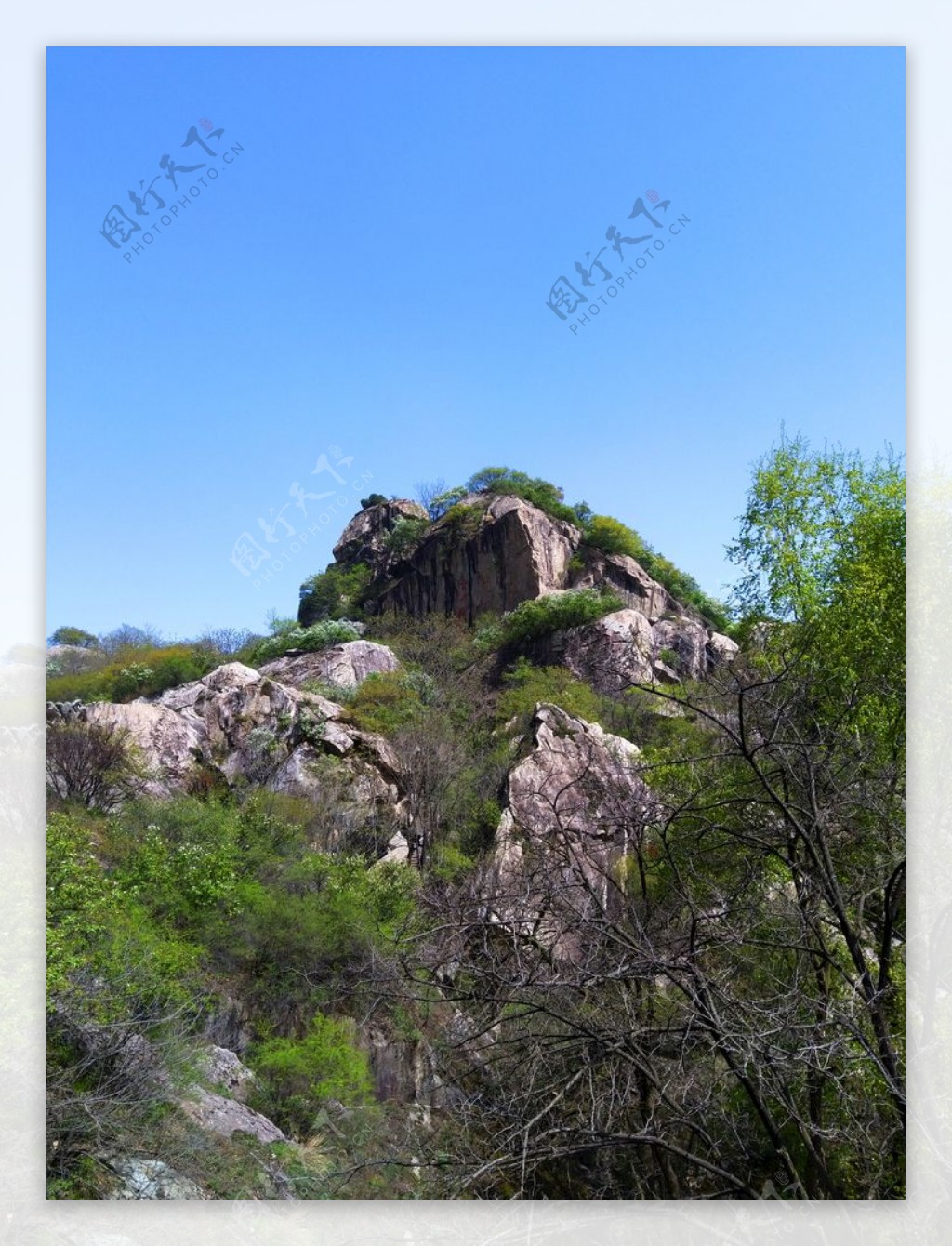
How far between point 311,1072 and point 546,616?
21.8 ft

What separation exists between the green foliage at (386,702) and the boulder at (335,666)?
31cm

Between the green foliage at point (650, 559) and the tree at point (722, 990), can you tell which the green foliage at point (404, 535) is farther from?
the tree at point (722, 990)

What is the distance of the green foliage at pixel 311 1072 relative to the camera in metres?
6.34

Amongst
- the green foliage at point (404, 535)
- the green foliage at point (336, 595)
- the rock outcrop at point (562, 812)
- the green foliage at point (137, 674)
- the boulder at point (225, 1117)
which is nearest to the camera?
the rock outcrop at point (562, 812)

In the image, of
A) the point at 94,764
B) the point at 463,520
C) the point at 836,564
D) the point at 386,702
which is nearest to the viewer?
the point at 836,564

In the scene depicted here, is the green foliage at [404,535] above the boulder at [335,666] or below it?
above

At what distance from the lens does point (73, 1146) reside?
4.23 meters

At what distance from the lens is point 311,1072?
6.83 metres

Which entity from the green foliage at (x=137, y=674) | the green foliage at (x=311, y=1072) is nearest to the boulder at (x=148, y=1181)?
the green foliage at (x=311, y=1072)

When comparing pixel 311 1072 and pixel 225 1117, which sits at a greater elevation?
pixel 225 1117

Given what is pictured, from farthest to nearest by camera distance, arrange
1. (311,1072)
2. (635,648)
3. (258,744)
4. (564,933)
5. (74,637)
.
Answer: (635,648) < (258,744) < (74,637) < (311,1072) < (564,933)

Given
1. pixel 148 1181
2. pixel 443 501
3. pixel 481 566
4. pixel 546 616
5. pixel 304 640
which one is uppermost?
pixel 443 501

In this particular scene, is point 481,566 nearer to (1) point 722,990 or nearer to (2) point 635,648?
(2) point 635,648

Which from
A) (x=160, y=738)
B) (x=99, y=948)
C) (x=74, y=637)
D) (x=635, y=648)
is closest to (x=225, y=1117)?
(x=99, y=948)
